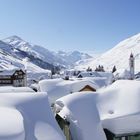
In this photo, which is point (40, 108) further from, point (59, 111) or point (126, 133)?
Result: point (126, 133)

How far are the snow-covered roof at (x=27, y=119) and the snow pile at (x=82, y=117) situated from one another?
2.24 metres

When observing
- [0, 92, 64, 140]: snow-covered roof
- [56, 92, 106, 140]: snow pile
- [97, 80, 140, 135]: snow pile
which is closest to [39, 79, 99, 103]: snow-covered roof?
[97, 80, 140, 135]: snow pile

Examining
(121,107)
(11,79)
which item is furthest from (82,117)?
(11,79)

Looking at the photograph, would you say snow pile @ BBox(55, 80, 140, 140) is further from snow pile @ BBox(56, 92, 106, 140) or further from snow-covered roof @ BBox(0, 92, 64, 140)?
snow-covered roof @ BBox(0, 92, 64, 140)

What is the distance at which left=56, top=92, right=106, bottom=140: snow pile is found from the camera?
17.0m

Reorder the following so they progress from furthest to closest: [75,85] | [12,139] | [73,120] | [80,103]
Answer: [75,85], [80,103], [73,120], [12,139]

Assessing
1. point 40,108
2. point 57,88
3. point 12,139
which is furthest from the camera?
point 57,88

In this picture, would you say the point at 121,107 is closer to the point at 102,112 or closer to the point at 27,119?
the point at 102,112

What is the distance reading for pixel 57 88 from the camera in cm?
3575

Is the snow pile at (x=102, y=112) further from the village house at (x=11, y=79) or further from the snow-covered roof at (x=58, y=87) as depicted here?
the village house at (x=11, y=79)

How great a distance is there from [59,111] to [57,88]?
1652 centimetres

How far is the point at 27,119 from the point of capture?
46.7 feet

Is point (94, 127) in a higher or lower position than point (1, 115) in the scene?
lower

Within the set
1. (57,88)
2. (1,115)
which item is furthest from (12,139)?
(57,88)
